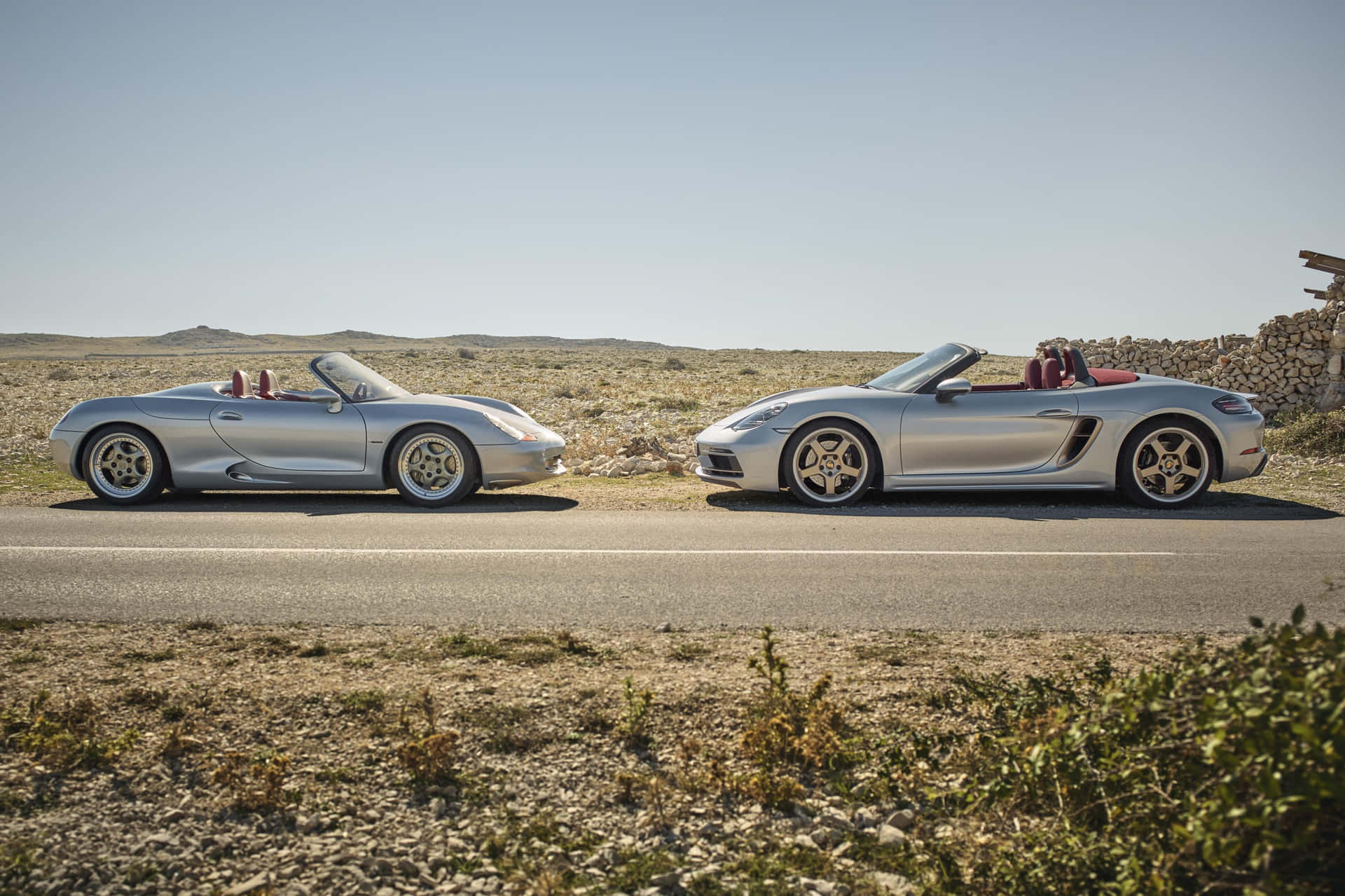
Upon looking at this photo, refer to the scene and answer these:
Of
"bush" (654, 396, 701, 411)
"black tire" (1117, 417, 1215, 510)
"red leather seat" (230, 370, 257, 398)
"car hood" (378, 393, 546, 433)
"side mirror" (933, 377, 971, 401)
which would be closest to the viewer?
"side mirror" (933, 377, 971, 401)

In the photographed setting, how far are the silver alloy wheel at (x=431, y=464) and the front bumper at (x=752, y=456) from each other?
8.27 feet

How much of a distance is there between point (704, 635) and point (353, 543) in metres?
3.54

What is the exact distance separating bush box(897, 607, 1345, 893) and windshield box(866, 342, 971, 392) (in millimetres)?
6482

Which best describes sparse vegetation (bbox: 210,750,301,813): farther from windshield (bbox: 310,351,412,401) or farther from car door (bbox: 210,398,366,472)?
windshield (bbox: 310,351,412,401)

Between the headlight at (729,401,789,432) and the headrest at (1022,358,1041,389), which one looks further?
the headrest at (1022,358,1041,389)

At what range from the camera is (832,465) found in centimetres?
920

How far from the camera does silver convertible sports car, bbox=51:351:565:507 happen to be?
938cm

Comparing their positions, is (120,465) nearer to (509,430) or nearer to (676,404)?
(509,430)

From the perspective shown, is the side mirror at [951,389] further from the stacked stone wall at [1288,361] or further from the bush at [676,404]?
the bush at [676,404]

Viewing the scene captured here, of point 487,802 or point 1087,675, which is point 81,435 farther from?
point 1087,675

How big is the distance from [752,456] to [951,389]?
1.93 m

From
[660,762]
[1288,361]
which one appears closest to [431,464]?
[660,762]

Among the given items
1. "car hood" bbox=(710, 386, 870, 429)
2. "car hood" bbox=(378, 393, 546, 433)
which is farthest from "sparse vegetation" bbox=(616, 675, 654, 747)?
"car hood" bbox=(378, 393, 546, 433)

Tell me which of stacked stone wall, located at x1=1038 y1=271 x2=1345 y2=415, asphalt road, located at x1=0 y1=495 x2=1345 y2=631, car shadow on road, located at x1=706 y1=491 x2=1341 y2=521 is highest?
stacked stone wall, located at x1=1038 y1=271 x2=1345 y2=415
